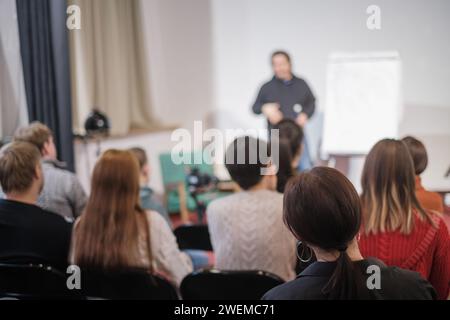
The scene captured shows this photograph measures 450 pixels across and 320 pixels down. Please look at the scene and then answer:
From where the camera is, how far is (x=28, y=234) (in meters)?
1.73

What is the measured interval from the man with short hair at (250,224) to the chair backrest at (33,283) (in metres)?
0.56

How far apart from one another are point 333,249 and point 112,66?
12.6 feet

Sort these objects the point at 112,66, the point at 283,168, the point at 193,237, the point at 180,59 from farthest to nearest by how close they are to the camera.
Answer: the point at 180,59
the point at 112,66
the point at 193,237
the point at 283,168

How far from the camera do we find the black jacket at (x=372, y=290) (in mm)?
974

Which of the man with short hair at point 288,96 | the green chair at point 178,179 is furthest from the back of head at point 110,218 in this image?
the man with short hair at point 288,96

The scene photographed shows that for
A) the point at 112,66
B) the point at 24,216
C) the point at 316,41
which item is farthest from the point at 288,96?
the point at 24,216

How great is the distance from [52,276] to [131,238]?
11.5 inches

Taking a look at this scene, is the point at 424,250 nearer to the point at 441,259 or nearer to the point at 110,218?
the point at 441,259

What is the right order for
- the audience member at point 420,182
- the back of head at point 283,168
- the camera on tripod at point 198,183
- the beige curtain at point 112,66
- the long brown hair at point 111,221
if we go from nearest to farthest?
the long brown hair at point 111,221 → the audience member at point 420,182 → the back of head at point 283,168 → the camera on tripod at point 198,183 → the beige curtain at point 112,66

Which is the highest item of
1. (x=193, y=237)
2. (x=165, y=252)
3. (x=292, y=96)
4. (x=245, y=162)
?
(x=292, y=96)

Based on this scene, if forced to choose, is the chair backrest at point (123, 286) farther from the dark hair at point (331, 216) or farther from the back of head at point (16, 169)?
the dark hair at point (331, 216)

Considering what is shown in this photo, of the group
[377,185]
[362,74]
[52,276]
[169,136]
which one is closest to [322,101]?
[362,74]

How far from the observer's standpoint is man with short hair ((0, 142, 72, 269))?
1.72 m
